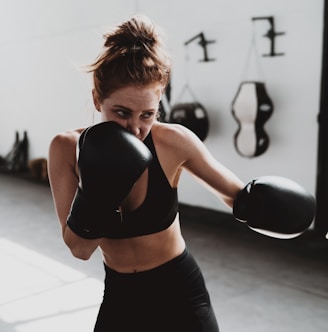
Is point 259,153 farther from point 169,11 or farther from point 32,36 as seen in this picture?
point 32,36

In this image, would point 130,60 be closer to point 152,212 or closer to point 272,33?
point 152,212

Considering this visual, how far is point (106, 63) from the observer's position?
112 centimetres

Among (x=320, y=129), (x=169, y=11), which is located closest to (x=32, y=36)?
(x=169, y=11)

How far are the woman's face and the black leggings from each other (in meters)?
0.34

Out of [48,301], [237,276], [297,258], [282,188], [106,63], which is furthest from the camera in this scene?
[297,258]

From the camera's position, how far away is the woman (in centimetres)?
111

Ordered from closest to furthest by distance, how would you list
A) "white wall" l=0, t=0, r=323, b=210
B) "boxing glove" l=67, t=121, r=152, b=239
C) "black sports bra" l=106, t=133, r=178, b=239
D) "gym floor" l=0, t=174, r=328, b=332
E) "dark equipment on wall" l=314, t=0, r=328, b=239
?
"boxing glove" l=67, t=121, r=152, b=239
"black sports bra" l=106, t=133, r=178, b=239
"gym floor" l=0, t=174, r=328, b=332
"dark equipment on wall" l=314, t=0, r=328, b=239
"white wall" l=0, t=0, r=323, b=210

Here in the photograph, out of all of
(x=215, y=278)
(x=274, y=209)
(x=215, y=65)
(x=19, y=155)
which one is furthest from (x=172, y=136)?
(x=19, y=155)

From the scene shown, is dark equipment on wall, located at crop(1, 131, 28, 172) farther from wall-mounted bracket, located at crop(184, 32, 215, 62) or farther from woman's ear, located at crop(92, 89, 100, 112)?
woman's ear, located at crop(92, 89, 100, 112)

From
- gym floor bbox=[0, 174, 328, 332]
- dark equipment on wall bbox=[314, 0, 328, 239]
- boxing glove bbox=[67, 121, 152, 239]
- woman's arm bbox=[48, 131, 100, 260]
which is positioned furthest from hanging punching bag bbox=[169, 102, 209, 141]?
boxing glove bbox=[67, 121, 152, 239]

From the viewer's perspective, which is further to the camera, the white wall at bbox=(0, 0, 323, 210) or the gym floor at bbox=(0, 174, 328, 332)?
the white wall at bbox=(0, 0, 323, 210)

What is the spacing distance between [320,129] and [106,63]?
2.88 m

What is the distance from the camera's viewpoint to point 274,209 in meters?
1.26

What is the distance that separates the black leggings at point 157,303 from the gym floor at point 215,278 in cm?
130
